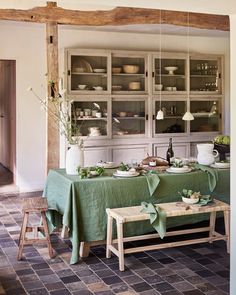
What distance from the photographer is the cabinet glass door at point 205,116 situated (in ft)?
25.7

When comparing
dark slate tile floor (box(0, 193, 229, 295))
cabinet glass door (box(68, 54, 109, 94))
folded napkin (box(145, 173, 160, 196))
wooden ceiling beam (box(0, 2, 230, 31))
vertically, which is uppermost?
wooden ceiling beam (box(0, 2, 230, 31))

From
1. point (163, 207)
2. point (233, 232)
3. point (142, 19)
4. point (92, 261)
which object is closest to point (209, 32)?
point (142, 19)

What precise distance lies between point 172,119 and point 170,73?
791 millimetres

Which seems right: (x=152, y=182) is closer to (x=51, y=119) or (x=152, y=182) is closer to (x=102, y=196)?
(x=102, y=196)

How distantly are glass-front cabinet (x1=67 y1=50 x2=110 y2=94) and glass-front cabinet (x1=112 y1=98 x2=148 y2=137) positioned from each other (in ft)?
1.24

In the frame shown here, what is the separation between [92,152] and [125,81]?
1324mm

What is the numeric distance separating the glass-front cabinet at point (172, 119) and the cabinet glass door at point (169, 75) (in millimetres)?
242

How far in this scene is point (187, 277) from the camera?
3.67 meters

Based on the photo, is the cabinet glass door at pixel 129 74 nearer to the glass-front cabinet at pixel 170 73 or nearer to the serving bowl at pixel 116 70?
the serving bowl at pixel 116 70

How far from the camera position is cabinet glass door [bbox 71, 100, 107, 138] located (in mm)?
6944

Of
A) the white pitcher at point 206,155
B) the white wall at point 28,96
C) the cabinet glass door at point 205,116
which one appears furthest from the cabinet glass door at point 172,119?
the white pitcher at point 206,155

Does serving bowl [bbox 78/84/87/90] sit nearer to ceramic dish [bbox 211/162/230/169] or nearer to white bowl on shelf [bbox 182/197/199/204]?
ceramic dish [bbox 211/162/230/169]

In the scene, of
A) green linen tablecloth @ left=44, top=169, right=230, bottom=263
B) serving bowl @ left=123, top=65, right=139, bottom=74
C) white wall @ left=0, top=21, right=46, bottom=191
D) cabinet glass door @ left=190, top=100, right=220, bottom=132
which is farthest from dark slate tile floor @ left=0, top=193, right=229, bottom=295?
cabinet glass door @ left=190, top=100, right=220, bottom=132

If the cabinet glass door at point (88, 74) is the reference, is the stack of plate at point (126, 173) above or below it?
below
